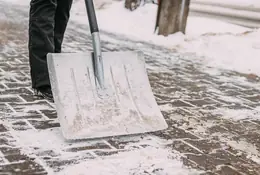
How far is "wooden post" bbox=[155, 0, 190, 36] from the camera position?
7.85 meters

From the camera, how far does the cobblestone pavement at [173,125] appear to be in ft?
9.02

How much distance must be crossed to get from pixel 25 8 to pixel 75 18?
1.50 m

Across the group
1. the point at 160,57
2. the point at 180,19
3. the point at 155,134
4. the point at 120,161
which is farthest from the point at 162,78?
the point at 180,19

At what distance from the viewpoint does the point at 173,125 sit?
136 inches

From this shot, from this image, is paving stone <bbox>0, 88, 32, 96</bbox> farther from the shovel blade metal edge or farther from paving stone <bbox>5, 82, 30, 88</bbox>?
the shovel blade metal edge

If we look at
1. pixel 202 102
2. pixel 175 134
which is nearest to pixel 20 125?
pixel 175 134

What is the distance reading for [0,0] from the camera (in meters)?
12.0

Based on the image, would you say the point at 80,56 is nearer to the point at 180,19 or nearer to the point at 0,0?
the point at 180,19

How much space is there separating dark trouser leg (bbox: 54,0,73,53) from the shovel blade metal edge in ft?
2.99

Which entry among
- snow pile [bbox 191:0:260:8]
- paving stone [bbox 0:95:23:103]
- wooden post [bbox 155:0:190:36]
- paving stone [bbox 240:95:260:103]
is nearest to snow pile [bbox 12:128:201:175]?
paving stone [bbox 0:95:23:103]

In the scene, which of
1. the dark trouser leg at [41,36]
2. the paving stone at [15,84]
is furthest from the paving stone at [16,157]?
the paving stone at [15,84]

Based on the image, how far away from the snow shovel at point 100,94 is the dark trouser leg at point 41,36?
501mm

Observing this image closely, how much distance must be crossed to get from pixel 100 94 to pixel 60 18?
1.16 meters

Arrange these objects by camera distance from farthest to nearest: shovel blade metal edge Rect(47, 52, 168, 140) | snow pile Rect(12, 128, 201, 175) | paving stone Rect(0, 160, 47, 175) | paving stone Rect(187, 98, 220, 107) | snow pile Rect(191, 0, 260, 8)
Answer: snow pile Rect(191, 0, 260, 8) → paving stone Rect(187, 98, 220, 107) → shovel blade metal edge Rect(47, 52, 168, 140) → snow pile Rect(12, 128, 201, 175) → paving stone Rect(0, 160, 47, 175)
